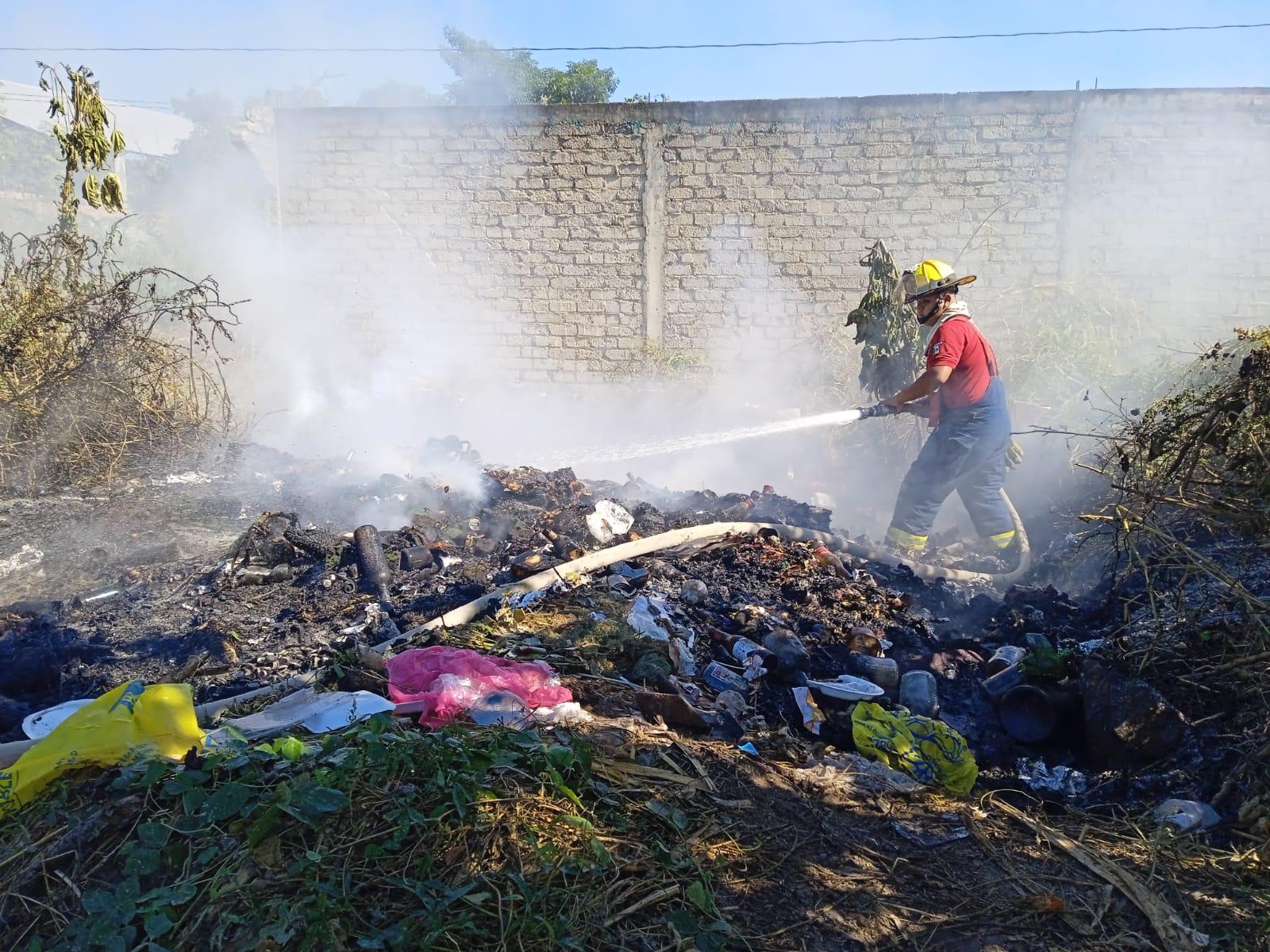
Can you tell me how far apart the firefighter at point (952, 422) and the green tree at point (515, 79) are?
1988 cm

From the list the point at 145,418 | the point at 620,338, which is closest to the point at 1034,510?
the point at 620,338

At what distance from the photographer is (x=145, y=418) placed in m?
7.79

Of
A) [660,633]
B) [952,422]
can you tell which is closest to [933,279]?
[952,422]

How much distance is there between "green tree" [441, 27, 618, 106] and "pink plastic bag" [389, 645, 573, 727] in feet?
75.6

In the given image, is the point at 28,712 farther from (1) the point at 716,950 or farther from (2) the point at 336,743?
(1) the point at 716,950

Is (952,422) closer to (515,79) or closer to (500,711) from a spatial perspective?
(500,711)

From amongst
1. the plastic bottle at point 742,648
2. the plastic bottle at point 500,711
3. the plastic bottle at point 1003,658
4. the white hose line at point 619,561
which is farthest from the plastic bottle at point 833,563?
the plastic bottle at point 500,711

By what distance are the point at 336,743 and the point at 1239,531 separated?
3.50 m

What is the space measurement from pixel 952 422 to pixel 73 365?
7271 mm

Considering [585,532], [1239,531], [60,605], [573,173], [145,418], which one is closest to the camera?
[1239,531]

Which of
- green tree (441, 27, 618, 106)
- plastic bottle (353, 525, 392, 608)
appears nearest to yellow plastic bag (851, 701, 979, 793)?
plastic bottle (353, 525, 392, 608)

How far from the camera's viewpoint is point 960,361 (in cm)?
645

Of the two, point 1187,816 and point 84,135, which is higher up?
point 84,135

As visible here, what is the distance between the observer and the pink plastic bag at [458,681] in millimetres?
3211
